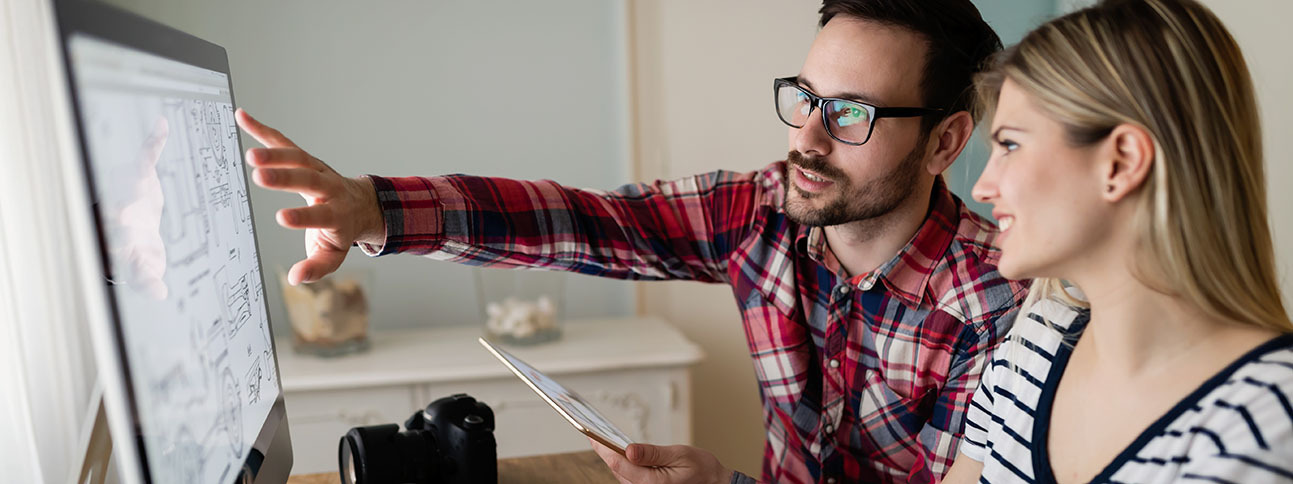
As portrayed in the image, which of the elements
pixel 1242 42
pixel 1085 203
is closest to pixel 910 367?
pixel 1085 203

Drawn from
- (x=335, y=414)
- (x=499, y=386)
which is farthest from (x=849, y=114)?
(x=335, y=414)

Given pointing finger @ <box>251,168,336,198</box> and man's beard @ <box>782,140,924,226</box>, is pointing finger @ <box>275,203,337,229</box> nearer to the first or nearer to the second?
pointing finger @ <box>251,168,336,198</box>

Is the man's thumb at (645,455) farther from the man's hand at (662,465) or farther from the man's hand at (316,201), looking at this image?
the man's hand at (316,201)

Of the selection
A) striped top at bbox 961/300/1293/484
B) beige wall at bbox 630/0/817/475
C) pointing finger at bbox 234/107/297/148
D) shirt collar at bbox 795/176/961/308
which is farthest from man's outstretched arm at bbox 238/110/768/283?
beige wall at bbox 630/0/817/475

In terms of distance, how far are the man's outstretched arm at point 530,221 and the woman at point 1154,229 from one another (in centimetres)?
65

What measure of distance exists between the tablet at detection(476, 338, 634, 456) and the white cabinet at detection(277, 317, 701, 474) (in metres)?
1.08

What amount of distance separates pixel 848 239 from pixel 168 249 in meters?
0.98

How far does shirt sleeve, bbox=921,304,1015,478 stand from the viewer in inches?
49.7

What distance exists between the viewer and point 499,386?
7.36 feet

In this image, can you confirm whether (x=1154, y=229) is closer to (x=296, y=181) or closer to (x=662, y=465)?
(x=662, y=465)

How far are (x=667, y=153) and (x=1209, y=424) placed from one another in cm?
193

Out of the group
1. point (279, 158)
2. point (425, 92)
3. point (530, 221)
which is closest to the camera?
point (279, 158)

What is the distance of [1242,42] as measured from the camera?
→ 1.40 m

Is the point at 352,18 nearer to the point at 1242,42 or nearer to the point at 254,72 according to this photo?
the point at 254,72
